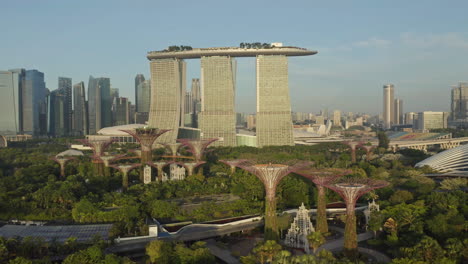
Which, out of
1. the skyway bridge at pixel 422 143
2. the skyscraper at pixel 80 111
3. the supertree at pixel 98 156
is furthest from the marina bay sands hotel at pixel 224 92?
the skyscraper at pixel 80 111

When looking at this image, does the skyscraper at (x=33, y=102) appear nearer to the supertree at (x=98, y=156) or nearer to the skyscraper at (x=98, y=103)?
the skyscraper at (x=98, y=103)

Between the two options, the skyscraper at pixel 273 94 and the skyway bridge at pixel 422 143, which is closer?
the skyscraper at pixel 273 94

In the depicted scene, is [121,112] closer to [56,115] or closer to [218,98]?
[56,115]

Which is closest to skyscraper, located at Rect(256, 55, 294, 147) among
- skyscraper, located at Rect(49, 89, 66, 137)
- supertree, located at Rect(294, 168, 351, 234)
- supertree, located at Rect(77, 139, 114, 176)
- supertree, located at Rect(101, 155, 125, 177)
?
supertree, located at Rect(77, 139, 114, 176)

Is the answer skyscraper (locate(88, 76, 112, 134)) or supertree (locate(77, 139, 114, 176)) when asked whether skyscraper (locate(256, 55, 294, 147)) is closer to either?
supertree (locate(77, 139, 114, 176))

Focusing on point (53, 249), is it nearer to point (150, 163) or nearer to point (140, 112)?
point (150, 163)

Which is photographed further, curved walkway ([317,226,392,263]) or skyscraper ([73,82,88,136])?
skyscraper ([73,82,88,136])

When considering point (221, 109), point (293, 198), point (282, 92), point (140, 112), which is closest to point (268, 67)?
point (282, 92)
